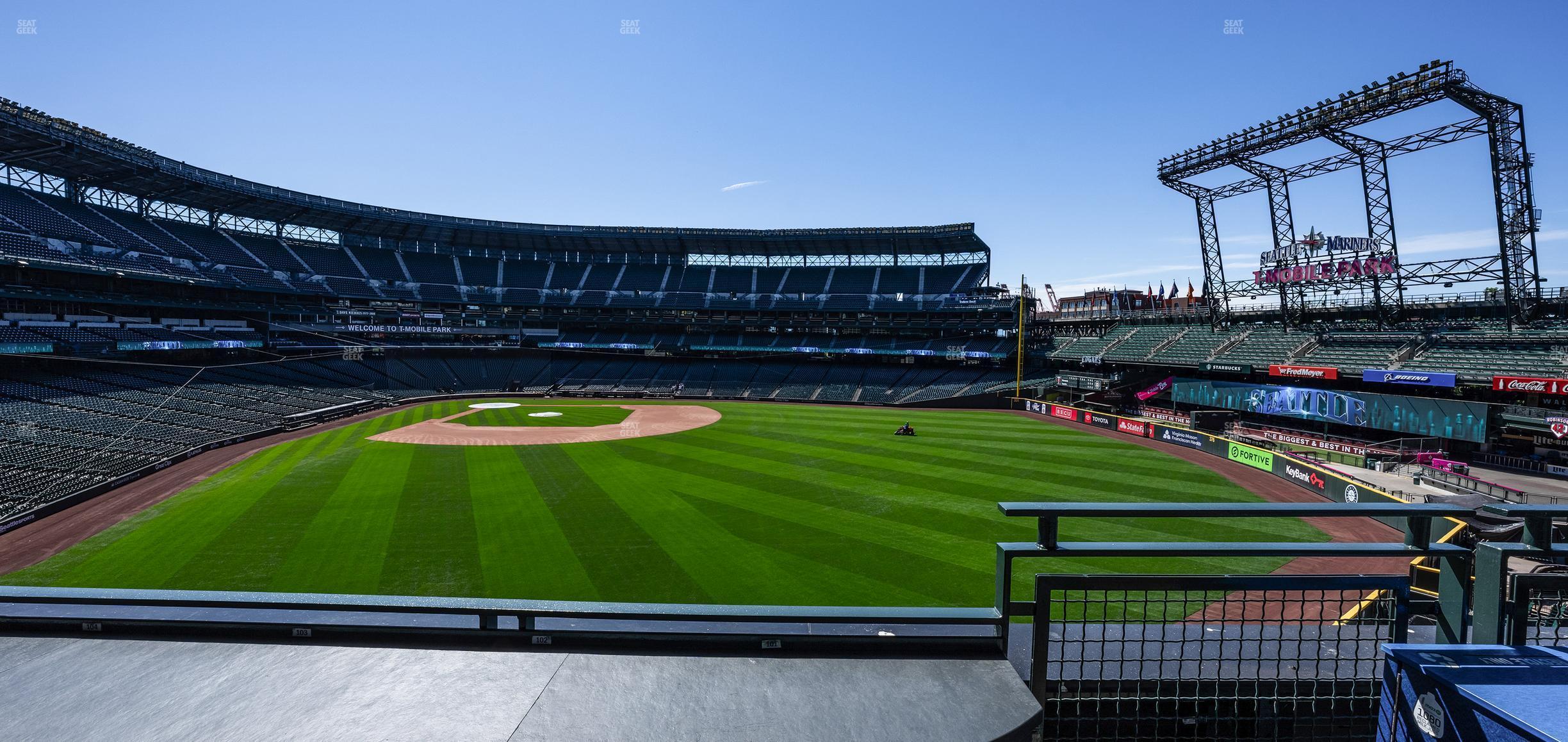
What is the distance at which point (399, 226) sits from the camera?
72.9m

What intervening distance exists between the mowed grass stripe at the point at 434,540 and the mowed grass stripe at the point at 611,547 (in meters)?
2.43

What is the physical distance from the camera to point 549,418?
148 ft

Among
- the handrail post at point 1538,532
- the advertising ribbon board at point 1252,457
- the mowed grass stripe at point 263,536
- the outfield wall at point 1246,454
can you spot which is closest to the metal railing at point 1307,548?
the handrail post at point 1538,532

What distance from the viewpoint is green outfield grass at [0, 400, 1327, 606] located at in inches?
573

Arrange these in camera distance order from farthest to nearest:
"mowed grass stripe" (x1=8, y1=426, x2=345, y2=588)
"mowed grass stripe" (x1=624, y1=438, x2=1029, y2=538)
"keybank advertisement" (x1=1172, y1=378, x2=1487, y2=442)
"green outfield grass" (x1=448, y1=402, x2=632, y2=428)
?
1. "green outfield grass" (x1=448, y1=402, x2=632, y2=428)
2. "keybank advertisement" (x1=1172, y1=378, x2=1487, y2=442)
3. "mowed grass stripe" (x1=624, y1=438, x2=1029, y2=538)
4. "mowed grass stripe" (x1=8, y1=426, x2=345, y2=588)

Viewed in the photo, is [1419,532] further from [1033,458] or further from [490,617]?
[1033,458]

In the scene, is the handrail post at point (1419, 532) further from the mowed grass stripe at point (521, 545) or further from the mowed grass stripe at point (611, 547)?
the mowed grass stripe at point (521, 545)

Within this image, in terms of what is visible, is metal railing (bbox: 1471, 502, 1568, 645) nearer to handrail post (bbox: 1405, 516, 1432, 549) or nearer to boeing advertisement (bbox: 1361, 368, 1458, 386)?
handrail post (bbox: 1405, 516, 1432, 549)

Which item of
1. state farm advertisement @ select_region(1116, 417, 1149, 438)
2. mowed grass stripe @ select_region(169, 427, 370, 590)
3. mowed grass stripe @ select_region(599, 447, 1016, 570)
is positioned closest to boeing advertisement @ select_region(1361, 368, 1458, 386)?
state farm advertisement @ select_region(1116, 417, 1149, 438)

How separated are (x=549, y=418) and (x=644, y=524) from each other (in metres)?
29.1

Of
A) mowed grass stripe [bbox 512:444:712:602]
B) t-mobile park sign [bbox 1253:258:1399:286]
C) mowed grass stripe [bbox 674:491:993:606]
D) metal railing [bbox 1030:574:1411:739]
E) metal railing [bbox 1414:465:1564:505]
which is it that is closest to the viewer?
metal railing [bbox 1030:574:1411:739]

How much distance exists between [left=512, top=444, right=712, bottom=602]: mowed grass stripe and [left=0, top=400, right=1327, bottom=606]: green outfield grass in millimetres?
71

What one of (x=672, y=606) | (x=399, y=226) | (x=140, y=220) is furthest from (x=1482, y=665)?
(x=399, y=226)

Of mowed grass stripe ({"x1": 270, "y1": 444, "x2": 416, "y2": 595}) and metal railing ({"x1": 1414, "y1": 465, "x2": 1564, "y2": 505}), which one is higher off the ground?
mowed grass stripe ({"x1": 270, "y1": 444, "x2": 416, "y2": 595})
